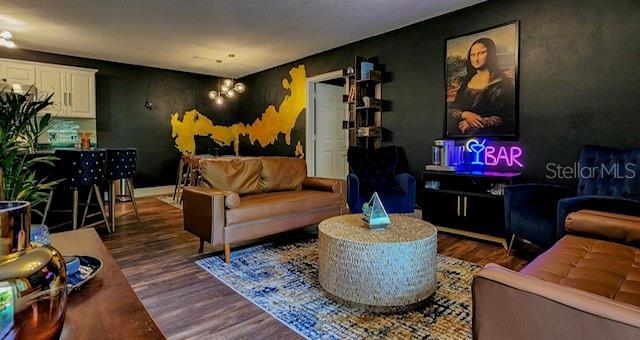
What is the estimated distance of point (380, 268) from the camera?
2010mm

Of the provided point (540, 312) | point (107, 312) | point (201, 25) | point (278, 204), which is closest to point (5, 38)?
point (201, 25)

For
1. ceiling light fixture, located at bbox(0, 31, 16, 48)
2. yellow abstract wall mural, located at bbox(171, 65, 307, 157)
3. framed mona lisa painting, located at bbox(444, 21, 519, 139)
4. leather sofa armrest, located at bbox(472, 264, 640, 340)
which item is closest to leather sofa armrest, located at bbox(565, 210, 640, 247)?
leather sofa armrest, located at bbox(472, 264, 640, 340)

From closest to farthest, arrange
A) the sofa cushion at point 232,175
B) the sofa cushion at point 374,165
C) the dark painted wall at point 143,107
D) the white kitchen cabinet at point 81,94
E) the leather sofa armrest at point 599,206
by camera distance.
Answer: the leather sofa armrest at point 599,206
the sofa cushion at point 232,175
the sofa cushion at point 374,165
the white kitchen cabinet at point 81,94
the dark painted wall at point 143,107

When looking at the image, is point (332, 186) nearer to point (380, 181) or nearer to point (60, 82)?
point (380, 181)

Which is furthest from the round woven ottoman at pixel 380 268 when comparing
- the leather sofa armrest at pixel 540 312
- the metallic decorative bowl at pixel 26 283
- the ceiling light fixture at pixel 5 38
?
the ceiling light fixture at pixel 5 38

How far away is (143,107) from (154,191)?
1660 millimetres

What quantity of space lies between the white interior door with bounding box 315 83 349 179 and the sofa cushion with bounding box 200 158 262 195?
2.66 metres

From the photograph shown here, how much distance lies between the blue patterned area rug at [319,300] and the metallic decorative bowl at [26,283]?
1.30 meters

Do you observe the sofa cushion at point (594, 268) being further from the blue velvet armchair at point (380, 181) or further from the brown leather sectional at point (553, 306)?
the blue velvet armchair at point (380, 181)

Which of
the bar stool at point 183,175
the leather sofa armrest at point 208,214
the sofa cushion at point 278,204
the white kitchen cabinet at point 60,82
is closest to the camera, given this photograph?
the leather sofa armrest at point 208,214

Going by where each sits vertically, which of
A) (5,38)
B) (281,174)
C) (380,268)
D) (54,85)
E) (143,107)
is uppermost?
(5,38)

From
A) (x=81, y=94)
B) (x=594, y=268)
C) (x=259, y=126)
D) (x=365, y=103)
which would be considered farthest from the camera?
(x=259, y=126)

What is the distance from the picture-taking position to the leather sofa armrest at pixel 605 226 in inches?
74.8

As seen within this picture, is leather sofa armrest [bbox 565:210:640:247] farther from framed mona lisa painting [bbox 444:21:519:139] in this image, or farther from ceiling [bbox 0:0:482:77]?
ceiling [bbox 0:0:482:77]
